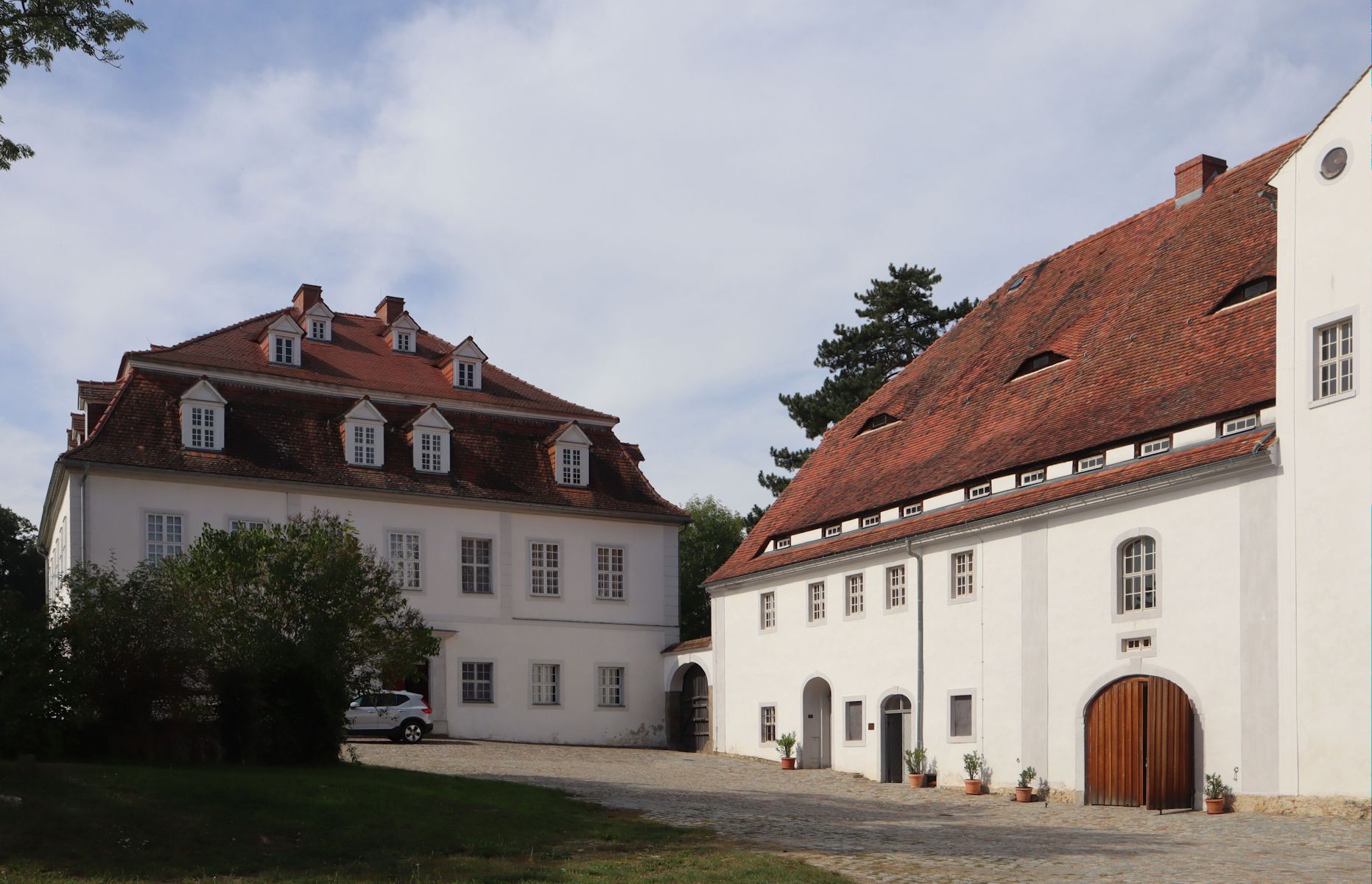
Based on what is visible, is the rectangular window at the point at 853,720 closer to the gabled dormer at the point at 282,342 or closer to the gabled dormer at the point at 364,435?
the gabled dormer at the point at 364,435

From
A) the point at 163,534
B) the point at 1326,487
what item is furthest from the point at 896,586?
the point at 163,534

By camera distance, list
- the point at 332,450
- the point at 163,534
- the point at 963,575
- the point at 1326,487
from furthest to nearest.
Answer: the point at 332,450 < the point at 163,534 < the point at 963,575 < the point at 1326,487

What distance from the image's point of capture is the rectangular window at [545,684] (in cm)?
4241

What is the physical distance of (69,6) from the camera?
1944 cm

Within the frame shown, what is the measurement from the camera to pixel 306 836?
56.5 ft

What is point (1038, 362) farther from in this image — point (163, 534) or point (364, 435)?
point (163, 534)

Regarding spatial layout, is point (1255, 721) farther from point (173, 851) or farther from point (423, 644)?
point (173, 851)

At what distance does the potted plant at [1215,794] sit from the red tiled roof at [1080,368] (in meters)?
5.53

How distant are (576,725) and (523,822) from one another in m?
24.1

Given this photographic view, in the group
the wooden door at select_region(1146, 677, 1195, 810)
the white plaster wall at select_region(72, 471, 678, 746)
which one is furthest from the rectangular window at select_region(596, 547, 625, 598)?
the wooden door at select_region(1146, 677, 1195, 810)

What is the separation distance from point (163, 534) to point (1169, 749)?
25.3m

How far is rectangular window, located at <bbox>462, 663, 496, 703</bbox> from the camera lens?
→ 136 ft

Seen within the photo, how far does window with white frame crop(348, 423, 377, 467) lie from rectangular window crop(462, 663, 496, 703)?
629 cm

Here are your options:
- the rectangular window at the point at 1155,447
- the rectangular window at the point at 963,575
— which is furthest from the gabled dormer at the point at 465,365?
the rectangular window at the point at 1155,447
